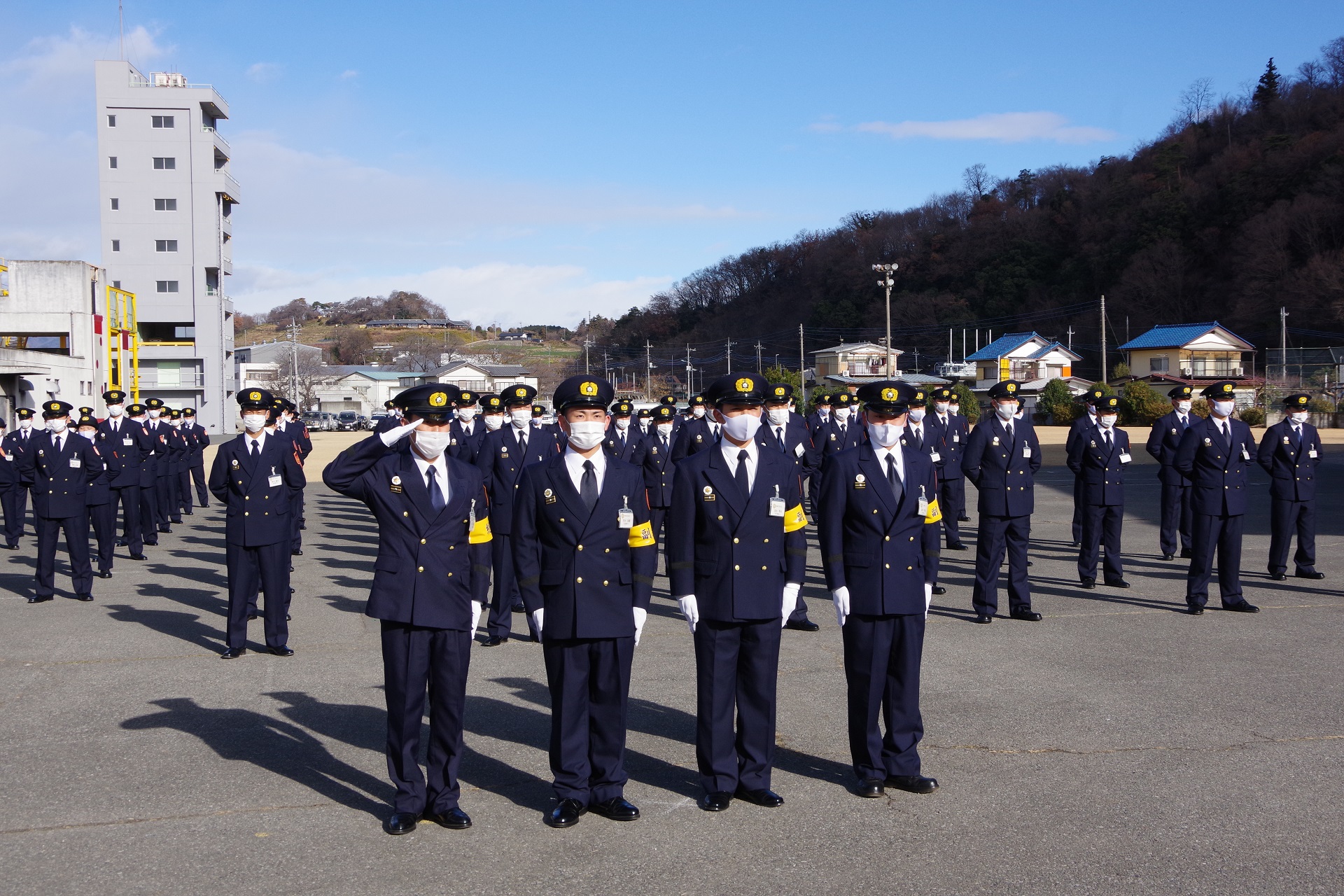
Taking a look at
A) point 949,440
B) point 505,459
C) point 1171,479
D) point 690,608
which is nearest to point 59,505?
point 505,459

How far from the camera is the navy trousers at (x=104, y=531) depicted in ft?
42.1

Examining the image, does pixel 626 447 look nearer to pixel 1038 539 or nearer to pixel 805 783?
pixel 1038 539

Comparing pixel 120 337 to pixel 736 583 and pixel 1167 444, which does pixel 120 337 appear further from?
pixel 736 583

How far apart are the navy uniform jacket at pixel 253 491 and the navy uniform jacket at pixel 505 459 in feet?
5.70

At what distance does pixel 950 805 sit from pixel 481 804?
232 centimetres

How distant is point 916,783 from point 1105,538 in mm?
7246

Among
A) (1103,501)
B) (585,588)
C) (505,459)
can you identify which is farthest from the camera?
(1103,501)

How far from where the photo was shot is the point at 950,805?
5.16 metres

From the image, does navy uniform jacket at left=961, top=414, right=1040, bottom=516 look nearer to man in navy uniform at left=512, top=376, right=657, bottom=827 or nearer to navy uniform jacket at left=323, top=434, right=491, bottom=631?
man in navy uniform at left=512, top=376, right=657, bottom=827

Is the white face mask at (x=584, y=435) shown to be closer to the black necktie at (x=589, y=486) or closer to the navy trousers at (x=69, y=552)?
the black necktie at (x=589, y=486)

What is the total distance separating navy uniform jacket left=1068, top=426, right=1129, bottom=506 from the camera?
1146 centimetres

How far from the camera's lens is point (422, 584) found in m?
4.97

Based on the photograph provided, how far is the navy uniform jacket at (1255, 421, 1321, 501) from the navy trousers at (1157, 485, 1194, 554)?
1306mm

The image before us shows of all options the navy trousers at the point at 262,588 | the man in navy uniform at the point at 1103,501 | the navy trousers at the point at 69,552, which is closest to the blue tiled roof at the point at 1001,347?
the man in navy uniform at the point at 1103,501
